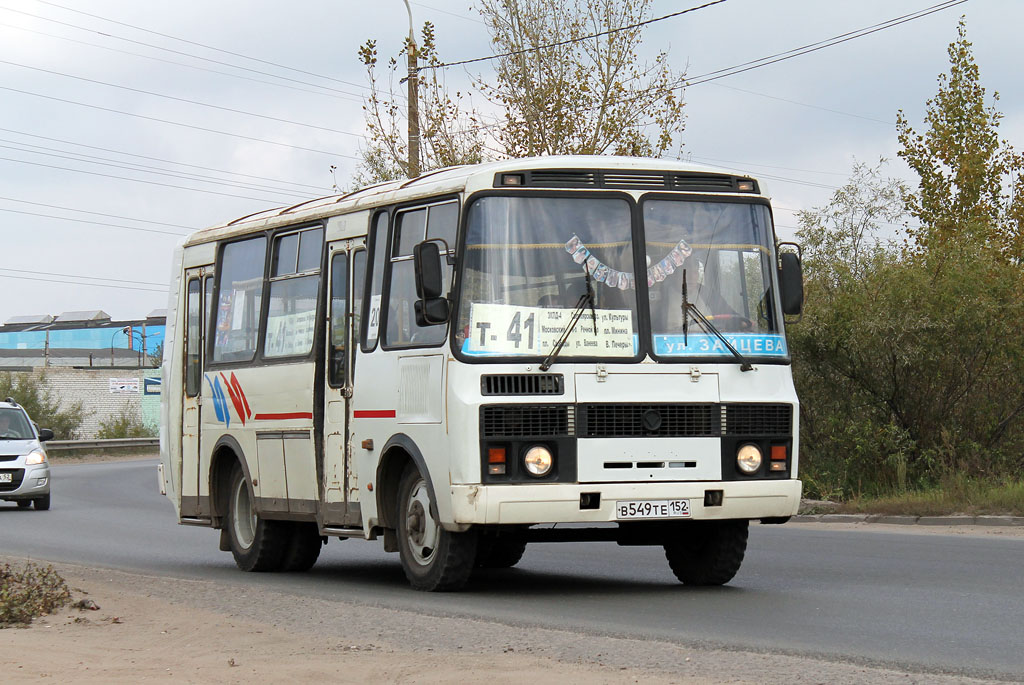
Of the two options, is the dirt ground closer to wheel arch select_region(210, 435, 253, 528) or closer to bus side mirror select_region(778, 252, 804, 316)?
bus side mirror select_region(778, 252, 804, 316)

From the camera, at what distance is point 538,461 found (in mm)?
11180

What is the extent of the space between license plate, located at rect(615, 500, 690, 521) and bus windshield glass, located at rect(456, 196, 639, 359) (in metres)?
1.03

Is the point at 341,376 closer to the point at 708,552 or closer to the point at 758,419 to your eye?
the point at 708,552

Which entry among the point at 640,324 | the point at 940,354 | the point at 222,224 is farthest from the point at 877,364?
the point at 640,324

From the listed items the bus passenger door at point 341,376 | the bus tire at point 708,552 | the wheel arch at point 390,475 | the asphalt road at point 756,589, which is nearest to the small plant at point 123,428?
the asphalt road at point 756,589

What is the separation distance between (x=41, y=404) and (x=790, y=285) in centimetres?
5806

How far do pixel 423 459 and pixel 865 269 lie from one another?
14.8m

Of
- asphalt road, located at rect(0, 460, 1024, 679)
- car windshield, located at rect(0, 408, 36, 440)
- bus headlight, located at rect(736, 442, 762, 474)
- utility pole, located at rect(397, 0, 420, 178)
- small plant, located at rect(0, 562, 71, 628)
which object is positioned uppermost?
utility pole, located at rect(397, 0, 420, 178)

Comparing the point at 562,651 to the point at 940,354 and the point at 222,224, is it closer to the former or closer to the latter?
the point at 222,224

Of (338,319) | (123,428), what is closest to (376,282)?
(338,319)

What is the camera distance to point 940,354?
23547 millimetres

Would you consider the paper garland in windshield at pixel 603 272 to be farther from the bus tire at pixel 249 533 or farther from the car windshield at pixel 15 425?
the car windshield at pixel 15 425

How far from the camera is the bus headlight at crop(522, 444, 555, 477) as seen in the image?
11172 millimetres

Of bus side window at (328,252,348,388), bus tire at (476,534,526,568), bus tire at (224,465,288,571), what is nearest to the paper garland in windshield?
bus side window at (328,252,348,388)
